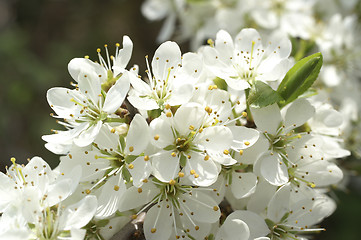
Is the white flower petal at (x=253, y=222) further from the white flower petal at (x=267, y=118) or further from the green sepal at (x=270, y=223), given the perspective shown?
the white flower petal at (x=267, y=118)

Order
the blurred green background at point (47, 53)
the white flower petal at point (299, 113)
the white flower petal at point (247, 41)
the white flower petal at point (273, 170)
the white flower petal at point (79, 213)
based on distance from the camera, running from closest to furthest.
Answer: the white flower petal at point (79, 213), the white flower petal at point (273, 170), the white flower petal at point (299, 113), the white flower petal at point (247, 41), the blurred green background at point (47, 53)

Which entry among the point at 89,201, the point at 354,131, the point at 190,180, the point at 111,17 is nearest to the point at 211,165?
the point at 190,180

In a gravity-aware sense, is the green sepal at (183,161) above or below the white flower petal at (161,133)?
below

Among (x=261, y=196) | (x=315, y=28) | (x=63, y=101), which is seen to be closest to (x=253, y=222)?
(x=261, y=196)

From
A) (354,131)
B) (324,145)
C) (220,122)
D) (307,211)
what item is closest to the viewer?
(220,122)

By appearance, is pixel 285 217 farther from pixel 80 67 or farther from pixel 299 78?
pixel 80 67

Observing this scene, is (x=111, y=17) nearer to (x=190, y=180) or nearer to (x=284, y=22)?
(x=284, y=22)

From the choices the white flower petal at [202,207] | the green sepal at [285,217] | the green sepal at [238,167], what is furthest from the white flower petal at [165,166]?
the green sepal at [285,217]

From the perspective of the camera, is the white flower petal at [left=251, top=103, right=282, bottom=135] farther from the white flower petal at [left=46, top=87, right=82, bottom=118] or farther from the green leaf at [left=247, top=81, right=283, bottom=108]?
the white flower petal at [left=46, top=87, right=82, bottom=118]
